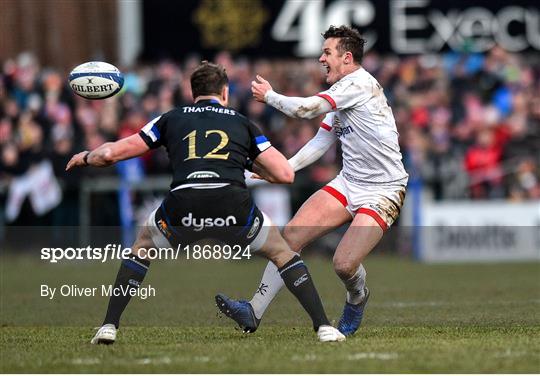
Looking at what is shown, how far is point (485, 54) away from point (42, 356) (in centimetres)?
1814

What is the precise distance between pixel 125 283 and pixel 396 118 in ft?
44.8

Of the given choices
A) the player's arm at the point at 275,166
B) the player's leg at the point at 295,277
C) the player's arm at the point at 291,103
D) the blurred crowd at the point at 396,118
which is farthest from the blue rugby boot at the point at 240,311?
the blurred crowd at the point at 396,118

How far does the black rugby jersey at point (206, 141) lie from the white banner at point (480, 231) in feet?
38.9

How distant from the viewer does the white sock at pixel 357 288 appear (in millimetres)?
9758

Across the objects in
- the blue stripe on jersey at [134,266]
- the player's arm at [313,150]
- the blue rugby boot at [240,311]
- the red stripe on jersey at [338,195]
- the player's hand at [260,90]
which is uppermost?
the player's hand at [260,90]

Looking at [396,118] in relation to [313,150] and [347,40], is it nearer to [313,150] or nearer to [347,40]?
[313,150]

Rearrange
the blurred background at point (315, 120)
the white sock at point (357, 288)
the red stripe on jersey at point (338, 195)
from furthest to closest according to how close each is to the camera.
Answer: the blurred background at point (315, 120) < the red stripe on jersey at point (338, 195) < the white sock at point (357, 288)

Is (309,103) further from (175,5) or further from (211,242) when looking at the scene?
(175,5)

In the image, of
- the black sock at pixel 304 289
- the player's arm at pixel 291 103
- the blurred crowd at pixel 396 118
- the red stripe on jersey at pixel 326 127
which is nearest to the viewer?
the black sock at pixel 304 289

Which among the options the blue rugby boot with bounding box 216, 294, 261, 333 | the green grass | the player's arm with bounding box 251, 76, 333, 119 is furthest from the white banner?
the player's arm with bounding box 251, 76, 333, 119

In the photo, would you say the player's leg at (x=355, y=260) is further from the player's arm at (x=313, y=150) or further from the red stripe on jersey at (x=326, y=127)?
the red stripe on jersey at (x=326, y=127)

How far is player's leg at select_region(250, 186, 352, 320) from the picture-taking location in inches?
379

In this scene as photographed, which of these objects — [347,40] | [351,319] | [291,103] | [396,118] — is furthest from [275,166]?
[396,118]

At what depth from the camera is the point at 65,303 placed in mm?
13477
